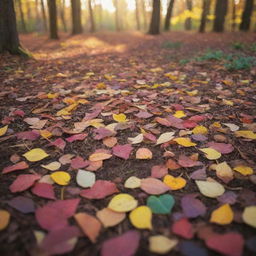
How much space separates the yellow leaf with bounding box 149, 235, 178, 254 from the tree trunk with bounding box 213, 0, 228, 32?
39.2ft

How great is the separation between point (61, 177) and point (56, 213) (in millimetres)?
262

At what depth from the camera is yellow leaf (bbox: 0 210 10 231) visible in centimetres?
92

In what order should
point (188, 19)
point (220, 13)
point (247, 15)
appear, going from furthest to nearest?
1. point (188, 19)
2. point (220, 13)
3. point (247, 15)

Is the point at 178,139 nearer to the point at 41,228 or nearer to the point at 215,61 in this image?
the point at 41,228

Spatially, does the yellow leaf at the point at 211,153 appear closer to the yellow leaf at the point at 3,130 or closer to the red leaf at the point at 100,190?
the red leaf at the point at 100,190

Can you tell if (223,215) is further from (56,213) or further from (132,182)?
(56,213)

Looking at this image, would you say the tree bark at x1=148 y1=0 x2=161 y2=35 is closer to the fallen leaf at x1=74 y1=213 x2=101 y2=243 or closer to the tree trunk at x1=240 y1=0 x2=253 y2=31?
the tree trunk at x1=240 y1=0 x2=253 y2=31

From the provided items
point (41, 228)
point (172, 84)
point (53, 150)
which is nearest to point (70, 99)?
point (53, 150)

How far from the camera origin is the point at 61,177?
48.1 inches

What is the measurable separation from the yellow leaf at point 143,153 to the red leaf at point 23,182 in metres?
0.60

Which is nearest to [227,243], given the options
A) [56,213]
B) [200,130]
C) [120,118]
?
[56,213]

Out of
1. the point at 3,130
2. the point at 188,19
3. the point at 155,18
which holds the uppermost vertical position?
the point at 188,19

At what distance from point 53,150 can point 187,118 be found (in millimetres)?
1132

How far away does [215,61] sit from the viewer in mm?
4309
